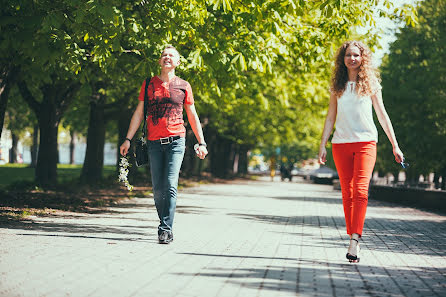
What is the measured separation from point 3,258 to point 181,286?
6.06 feet

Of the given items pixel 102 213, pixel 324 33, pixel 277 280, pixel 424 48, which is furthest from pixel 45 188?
pixel 424 48

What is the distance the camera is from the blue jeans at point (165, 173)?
7293mm

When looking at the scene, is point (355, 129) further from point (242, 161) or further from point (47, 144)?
point (242, 161)

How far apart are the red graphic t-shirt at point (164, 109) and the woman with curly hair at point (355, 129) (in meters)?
1.66

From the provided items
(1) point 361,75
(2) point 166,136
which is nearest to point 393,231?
(1) point 361,75

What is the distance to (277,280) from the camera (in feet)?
17.6

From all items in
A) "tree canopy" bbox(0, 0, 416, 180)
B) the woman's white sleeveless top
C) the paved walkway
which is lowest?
the paved walkway

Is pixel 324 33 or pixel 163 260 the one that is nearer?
pixel 163 260

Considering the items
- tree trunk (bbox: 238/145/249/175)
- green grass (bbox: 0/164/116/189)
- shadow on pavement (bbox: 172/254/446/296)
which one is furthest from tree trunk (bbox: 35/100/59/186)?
tree trunk (bbox: 238/145/249/175)

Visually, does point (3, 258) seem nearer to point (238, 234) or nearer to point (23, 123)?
point (238, 234)

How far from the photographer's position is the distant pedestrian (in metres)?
7.28

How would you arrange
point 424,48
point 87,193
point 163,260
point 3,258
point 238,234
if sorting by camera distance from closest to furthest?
1. point 3,258
2. point 163,260
3. point 238,234
4. point 87,193
5. point 424,48

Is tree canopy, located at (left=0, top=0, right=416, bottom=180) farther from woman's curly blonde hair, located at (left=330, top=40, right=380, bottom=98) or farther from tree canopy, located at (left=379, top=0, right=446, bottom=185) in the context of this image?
tree canopy, located at (left=379, top=0, right=446, bottom=185)

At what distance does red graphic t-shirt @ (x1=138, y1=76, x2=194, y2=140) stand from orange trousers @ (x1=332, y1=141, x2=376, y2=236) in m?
1.80
